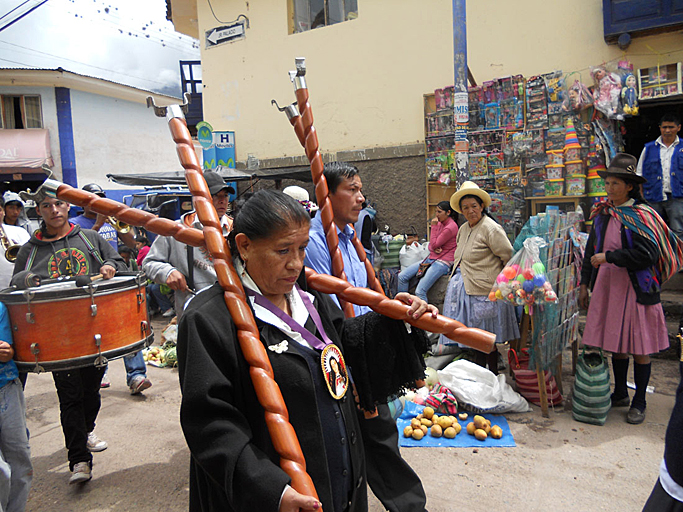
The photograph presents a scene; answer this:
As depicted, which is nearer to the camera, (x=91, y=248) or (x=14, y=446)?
(x=14, y=446)

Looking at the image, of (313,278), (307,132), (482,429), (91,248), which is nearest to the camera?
(313,278)

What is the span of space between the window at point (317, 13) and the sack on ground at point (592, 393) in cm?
811

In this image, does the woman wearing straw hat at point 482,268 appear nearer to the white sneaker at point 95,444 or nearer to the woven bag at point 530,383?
the woven bag at point 530,383

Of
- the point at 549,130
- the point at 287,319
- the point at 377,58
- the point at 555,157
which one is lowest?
the point at 287,319

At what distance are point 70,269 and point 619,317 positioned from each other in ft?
14.0

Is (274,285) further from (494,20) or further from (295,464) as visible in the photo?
(494,20)

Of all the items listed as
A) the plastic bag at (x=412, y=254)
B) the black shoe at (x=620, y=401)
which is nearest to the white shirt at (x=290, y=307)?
the black shoe at (x=620, y=401)

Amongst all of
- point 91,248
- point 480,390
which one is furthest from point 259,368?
point 480,390

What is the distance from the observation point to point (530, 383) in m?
4.16

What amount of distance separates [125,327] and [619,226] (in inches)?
151

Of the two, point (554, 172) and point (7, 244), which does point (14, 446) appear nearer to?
point (7, 244)

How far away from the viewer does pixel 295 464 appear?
1357mm

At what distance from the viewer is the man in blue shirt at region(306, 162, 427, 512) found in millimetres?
2201

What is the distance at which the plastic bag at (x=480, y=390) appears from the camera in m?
3.98
